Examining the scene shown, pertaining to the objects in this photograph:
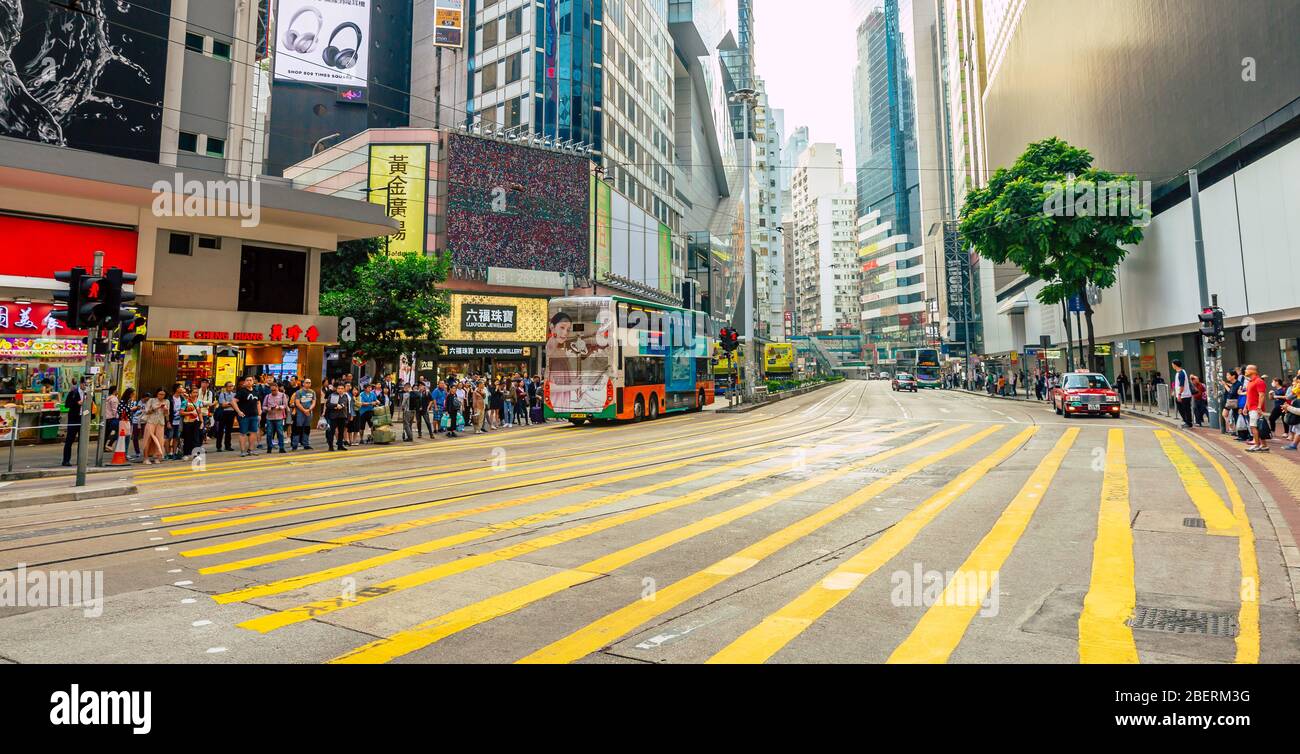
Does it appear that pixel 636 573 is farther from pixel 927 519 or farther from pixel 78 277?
pixel 78 277

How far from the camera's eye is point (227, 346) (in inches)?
876

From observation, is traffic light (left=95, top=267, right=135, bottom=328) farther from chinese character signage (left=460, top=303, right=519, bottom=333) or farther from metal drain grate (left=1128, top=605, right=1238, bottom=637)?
chinese character signage (left=460, top=303, right=519, bottom=333)

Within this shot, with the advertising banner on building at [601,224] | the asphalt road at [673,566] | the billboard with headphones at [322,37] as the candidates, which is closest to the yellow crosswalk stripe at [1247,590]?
the asphalt road at [673,566]

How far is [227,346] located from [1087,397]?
3130cm

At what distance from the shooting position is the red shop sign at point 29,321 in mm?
17094

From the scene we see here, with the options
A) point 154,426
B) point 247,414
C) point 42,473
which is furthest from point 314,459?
point 42,473

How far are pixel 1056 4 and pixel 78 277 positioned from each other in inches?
2057

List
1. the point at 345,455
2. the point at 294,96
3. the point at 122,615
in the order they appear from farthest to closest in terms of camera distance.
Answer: the point at 294,96 < the point at 345,455 < the point at 122,615

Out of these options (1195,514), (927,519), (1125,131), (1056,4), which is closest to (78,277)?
(927,519)

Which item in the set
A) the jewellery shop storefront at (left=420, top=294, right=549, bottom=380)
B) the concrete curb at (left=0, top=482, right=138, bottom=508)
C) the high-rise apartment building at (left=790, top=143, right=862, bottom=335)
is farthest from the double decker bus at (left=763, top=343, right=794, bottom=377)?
the high-rise apartment building at (left=790, top=143, right=862, bottom=335)

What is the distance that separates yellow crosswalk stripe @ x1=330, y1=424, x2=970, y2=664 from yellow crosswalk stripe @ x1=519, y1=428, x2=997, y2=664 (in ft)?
2.31

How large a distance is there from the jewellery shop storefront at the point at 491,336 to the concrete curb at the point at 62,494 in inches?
1080

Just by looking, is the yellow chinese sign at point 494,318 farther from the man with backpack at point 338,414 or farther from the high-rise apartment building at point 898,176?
the high-rise apartment building at point 898,176

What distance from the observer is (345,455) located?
16047 millimetres
